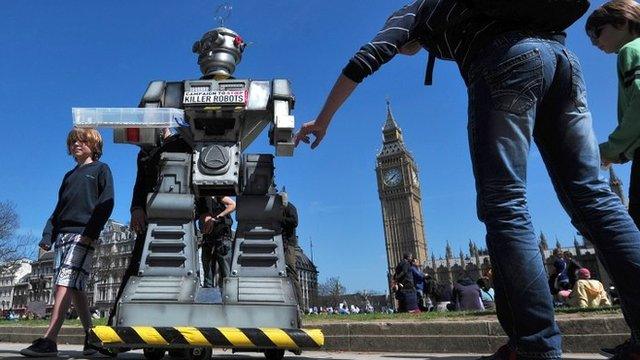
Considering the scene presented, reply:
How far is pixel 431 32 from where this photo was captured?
2035mm

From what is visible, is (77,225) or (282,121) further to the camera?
(77,225)

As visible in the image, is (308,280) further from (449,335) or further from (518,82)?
(518,82)

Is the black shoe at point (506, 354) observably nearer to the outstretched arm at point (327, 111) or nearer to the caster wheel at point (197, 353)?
the outstretched arm at point (327, 111)

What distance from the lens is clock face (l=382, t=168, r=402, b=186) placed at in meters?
108

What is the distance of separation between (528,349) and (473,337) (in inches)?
97.3

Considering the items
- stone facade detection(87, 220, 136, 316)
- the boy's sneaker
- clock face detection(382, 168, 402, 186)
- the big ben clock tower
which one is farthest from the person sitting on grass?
clock face detection(382, 168, 402, 186)

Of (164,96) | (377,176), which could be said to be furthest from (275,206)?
Answer: (377,176)

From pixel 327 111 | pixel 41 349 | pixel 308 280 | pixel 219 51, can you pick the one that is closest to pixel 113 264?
pixel 308 280

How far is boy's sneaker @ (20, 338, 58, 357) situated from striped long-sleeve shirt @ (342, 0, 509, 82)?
283 centimetres

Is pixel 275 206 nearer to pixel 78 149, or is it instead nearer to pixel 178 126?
pixel 178 126

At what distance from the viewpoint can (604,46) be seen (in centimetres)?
247

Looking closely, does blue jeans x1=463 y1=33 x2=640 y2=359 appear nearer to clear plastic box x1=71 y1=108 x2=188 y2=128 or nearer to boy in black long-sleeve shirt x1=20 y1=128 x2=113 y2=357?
clear plastic box x1=71 y1=108 x2=188 y2=128

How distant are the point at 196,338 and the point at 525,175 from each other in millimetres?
1677

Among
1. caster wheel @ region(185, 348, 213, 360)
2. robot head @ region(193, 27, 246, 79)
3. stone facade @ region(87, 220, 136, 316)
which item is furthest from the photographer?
stone facade @ region(87, 220, 136, 316)
